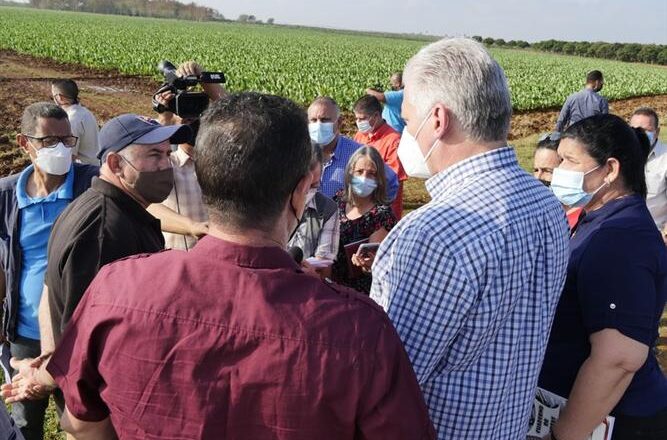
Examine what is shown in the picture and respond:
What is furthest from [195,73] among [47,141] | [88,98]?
[88,98]

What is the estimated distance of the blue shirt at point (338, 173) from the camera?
17.0 feet

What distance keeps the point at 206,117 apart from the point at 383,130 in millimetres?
5310

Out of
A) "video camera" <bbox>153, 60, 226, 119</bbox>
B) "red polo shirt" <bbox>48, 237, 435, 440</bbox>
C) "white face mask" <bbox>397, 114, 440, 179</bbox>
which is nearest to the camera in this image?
"red polo shirt" <bbox>48, 237, 435, 440</bbox>

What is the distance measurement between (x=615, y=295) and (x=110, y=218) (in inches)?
83.3

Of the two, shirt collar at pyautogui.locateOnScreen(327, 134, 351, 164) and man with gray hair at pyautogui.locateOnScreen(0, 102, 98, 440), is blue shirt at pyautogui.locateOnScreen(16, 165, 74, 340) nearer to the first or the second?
man with gray hair at pyautogui.locateOnScreen(0, 102, 98, 440)

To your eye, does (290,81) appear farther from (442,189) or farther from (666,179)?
(442,189)

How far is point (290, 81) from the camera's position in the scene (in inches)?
976

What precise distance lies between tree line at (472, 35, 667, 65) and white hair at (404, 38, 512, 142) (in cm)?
8774

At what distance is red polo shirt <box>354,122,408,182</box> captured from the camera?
20.8 feet

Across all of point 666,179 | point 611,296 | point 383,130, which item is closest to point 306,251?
point 611,296

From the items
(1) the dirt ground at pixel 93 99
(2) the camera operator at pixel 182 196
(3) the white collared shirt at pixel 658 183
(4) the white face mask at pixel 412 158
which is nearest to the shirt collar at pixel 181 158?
(2) the camera operator at pixel 182 196

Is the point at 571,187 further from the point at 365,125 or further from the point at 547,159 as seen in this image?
the point at 365,125

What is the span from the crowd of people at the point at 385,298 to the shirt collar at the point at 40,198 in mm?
875

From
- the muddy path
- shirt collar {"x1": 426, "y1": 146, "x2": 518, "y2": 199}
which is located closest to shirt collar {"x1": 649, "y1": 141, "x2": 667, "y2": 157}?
shirt collar {"x1": 426, "y1": 146, "x2": 518, "y2": 199}
